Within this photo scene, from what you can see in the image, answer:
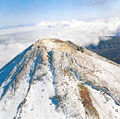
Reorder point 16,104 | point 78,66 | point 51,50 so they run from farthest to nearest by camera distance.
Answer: point 51,50, point 78,66, point 16,104

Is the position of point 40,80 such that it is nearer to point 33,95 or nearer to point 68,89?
point 33,95

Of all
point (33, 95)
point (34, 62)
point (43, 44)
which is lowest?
point (33, 95)

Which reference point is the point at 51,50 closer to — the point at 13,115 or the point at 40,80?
the point at 40,80

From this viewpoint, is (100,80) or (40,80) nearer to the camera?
(40,80)

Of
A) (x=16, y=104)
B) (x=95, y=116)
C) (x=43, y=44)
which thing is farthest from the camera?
(x=43, y=44)

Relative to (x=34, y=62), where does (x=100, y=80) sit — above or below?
below

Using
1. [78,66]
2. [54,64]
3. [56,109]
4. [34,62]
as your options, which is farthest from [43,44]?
[56,109]
